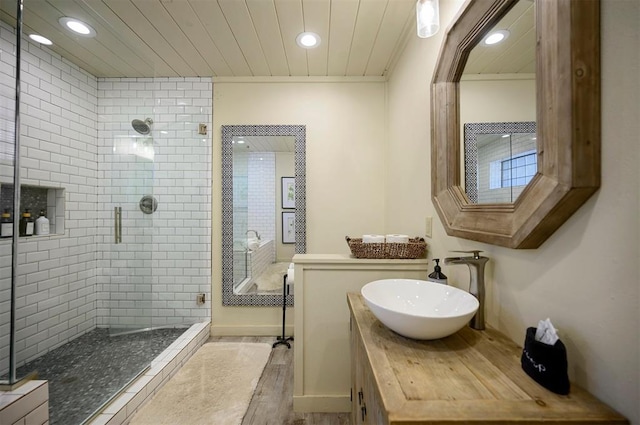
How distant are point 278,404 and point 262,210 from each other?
5.36ft

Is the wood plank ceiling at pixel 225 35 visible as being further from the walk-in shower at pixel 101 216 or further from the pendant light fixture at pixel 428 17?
the pendant light fixture at pixel 428 17

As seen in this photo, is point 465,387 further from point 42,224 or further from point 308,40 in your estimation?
point 42,224

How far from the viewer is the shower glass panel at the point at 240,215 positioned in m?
2.55

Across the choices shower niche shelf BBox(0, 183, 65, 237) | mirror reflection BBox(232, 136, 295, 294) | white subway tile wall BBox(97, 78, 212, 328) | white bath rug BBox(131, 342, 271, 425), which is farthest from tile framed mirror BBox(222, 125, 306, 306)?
shower niche shelf BBox(0, 183, 65, 237)

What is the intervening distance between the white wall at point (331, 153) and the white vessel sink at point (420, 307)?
135cm

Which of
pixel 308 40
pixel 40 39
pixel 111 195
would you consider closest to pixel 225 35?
pixel 308 40

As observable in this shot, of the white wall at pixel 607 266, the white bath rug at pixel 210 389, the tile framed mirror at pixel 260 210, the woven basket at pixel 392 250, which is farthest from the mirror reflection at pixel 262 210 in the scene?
the white wall at pixel 607 266

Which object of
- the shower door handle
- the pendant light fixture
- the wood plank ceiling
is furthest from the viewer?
the shower door handle

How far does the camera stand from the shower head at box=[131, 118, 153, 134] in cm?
246

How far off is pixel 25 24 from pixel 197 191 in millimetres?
1591

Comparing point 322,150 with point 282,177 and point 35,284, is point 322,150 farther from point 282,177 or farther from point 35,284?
point 35,284

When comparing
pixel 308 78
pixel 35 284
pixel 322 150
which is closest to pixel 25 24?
pixel 35 284

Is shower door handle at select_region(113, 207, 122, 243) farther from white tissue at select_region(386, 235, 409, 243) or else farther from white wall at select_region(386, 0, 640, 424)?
white wall at select_region(386, 0, 640, 424)

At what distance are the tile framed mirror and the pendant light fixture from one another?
1453 mm
